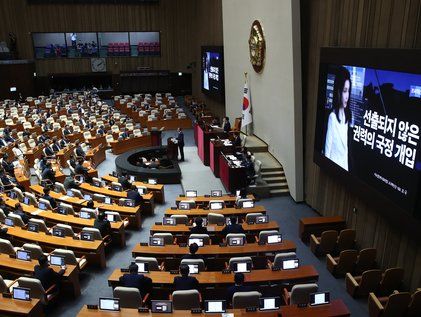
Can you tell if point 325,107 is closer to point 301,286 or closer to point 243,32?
point 301,286

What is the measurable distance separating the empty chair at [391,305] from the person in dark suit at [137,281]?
385cm

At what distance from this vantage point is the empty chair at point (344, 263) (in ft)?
27.5

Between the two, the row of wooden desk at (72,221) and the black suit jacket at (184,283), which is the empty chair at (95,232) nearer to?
the row of wooden desk at (72,221)

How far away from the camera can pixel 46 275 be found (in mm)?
7238

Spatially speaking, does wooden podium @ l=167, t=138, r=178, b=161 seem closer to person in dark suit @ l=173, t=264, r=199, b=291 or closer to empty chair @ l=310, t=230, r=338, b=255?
empty chair @ l=310, t=230, r=338, b=255

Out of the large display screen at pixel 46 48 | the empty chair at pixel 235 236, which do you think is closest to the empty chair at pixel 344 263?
the empty chair at pixel 235 236

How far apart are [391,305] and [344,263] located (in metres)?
Answer: 1.84

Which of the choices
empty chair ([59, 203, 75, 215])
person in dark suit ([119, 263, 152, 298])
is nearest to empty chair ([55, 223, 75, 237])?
empty chair ([59, 203, 75, 215])

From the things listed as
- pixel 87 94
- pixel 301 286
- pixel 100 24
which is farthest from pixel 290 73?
pixel 100 24

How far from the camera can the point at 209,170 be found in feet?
51.9

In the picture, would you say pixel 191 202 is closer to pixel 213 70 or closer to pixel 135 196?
pixel 135 196

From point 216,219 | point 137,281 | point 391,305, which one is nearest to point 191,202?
point 216,219

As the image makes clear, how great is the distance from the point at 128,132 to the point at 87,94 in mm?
11833

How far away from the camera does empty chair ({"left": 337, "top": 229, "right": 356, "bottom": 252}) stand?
9.30m
